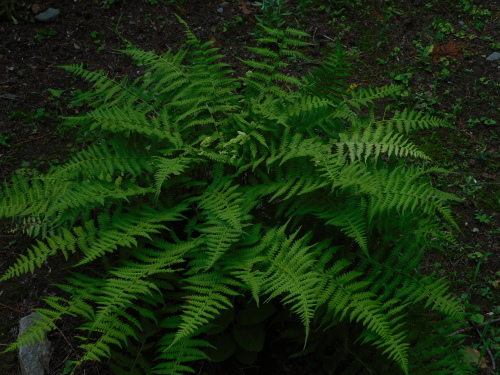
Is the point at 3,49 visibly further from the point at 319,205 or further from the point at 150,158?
the point at 319,205

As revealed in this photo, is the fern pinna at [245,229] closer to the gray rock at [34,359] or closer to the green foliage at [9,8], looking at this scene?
the gray rock at [34,359]

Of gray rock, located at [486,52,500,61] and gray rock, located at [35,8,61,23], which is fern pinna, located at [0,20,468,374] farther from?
gray rock, located at [486,52,500,61]

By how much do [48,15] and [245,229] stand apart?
3.43 metres

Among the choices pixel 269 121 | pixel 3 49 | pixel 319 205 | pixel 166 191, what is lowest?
pixel 3 49

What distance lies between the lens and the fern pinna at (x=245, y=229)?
2209 mm

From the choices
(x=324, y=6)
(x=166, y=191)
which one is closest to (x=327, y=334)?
(x=166, y=191)

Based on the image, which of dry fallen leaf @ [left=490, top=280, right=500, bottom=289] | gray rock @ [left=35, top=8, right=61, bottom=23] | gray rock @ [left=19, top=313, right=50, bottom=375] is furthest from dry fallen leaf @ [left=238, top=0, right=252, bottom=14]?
gray rock @ [left=19, top=313, right=50, bottom=375]

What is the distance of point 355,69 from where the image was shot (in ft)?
15.1

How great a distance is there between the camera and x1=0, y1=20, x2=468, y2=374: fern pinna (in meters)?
2.21

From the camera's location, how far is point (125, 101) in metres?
3.05

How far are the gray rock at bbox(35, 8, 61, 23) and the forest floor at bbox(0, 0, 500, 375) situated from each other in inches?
2.1

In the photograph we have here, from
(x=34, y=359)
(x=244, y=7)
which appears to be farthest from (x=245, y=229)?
(x=244, y=7)

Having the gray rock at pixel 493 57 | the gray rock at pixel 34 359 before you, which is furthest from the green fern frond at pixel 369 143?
the gray rock at pixel 493 57

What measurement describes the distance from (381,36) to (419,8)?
62cm
